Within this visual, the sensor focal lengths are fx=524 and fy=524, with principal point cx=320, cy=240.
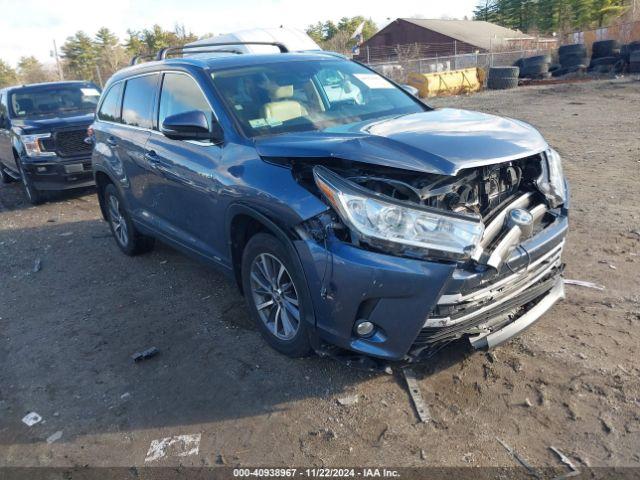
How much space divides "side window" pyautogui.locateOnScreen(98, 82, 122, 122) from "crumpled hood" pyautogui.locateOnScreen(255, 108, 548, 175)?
2.71m

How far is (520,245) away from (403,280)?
2.55 ft

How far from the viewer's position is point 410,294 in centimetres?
261

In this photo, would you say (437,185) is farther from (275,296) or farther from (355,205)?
(275,296)

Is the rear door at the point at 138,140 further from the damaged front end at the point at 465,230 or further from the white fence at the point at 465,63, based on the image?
the white fence at the point at 465,63

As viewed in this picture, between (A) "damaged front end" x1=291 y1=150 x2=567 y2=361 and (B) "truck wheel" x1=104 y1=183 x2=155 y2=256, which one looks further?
(B) "truck wheel" x1=104 y1=183 x2=155 y2=256

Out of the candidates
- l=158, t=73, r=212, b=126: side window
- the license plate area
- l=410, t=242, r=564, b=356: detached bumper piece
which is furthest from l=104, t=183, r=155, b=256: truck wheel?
l=410, t=242, r=564, b=356: detached bumper piece

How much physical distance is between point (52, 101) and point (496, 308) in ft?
31.4

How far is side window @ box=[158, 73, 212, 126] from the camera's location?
3.90m

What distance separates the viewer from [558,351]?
3385 mm

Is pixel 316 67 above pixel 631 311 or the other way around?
above

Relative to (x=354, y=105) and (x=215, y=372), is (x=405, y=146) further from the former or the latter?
(x=215, y=372)

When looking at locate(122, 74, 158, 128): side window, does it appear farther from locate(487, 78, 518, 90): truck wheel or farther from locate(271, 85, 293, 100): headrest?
locate(487, 78, 518, 90): truck wheel

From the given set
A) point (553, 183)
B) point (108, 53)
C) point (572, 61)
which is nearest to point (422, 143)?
point (553, 183)

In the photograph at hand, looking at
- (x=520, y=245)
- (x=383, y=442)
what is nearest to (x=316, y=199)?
(x=520, y=245)
